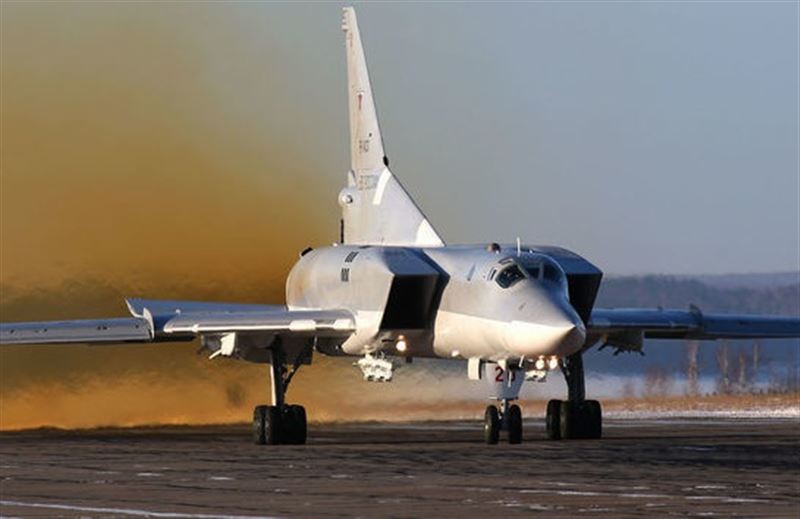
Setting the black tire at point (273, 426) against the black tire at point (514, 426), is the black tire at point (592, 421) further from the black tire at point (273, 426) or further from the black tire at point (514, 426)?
the black tire at point (273, 426)

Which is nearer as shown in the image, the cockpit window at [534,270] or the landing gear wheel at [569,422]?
the cockpit window at [534,270]

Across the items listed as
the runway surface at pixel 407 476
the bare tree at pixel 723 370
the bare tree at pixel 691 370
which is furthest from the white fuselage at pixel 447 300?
the bare tree at pixel 723 370

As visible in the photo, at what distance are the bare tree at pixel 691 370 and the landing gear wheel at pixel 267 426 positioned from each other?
1488 cm

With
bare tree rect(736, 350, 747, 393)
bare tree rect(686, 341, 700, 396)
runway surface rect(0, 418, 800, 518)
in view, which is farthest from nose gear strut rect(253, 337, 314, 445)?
bare tree rect(736, 350, 747, 393)

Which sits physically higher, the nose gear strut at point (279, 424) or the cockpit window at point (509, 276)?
the cockpit window at point (509, 276)

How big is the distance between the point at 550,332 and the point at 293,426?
5.01 m

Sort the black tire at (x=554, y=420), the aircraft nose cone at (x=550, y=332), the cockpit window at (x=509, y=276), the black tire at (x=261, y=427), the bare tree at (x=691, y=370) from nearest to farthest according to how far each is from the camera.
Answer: the aircraft nose cone at (x=550, y=332), the cockpit window at (x=509, y=276), the black tire at (x=261, y=427), the black tire at (x=554, y=420), the bare tree at (x=691, y=370)

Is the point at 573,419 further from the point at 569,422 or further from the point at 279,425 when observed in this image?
the point at 279,425

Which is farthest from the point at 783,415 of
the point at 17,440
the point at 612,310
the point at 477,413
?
the point at 17,440

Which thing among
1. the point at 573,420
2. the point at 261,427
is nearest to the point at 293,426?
the point at 261,427

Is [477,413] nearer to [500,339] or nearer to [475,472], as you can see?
[500,339]

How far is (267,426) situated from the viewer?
114 feet

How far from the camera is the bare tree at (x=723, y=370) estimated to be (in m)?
47.8

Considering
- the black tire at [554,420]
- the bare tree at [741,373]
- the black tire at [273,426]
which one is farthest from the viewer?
the bare tree at [741,373]
